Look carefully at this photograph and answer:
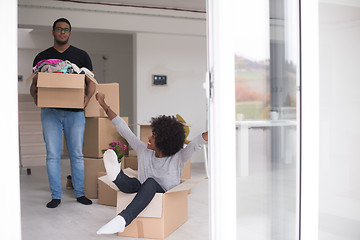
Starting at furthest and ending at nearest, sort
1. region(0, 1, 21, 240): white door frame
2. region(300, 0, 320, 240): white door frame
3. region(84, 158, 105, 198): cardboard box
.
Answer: region(84, 158, 105, 198): cardboard box < region(300, 0, 320, 240): white door frame < region(0, 1, 21, 240): white door frame

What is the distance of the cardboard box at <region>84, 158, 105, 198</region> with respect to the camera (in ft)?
11.2

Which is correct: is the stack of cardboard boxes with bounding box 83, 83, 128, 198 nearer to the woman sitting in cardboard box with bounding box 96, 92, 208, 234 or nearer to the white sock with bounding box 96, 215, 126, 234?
the woman sitting in cardboard box with bounding box 96, 92, 208, 234

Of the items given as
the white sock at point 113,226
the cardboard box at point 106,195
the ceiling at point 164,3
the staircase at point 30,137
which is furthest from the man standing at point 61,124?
the staircase at point 30,137

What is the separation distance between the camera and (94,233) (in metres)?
2.46

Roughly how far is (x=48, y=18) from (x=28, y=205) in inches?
105

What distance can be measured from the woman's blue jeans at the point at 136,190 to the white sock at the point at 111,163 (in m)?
0.04

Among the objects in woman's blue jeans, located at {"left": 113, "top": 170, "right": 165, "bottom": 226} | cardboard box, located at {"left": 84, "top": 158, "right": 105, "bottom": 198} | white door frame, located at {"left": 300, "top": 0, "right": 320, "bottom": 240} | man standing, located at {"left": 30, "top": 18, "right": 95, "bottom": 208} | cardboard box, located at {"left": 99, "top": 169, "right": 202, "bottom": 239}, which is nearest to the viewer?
white door frame, located at {"left": 300, "top": 0, "right": 320, "bottom": 240}

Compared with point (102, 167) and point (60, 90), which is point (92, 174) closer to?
point (102, 167)

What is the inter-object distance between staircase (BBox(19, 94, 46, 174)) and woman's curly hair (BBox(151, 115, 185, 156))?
3813mm

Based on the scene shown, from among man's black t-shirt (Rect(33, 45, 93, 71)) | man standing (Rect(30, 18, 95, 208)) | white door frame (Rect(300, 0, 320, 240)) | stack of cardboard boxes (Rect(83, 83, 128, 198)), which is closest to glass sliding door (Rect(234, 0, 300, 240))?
white door frame (Rect(300, 0, 320, 240))

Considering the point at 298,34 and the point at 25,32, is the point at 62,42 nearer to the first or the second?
the point at 298,34

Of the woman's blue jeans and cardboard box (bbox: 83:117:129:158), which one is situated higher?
cardboard box (bbox: 83:117:129:158)

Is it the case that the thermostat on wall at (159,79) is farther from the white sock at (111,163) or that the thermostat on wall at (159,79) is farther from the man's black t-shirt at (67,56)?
the white sock at (111,163)

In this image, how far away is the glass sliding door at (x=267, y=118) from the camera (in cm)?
156
